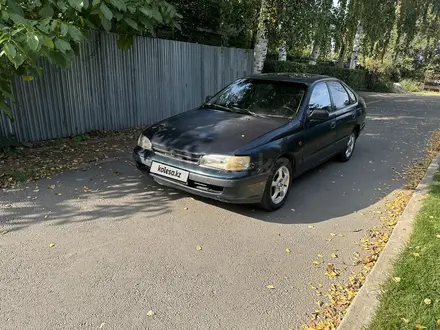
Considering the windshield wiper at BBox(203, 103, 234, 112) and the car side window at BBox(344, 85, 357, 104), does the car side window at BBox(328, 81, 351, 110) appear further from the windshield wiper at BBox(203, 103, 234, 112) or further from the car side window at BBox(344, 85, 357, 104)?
the windshield wiper at BBox(203, 103, 234, 112)

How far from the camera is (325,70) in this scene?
17.8m

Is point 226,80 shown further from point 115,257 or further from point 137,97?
point 115,257

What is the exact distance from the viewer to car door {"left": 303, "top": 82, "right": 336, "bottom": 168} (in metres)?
4.64

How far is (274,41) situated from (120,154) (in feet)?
21.5

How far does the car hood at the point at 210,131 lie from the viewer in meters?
3.80

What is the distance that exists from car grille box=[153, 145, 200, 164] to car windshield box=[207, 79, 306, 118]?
1.33 meters

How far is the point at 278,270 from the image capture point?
304 cm

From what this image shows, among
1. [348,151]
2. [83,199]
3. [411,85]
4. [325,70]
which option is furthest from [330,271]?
[411,85]

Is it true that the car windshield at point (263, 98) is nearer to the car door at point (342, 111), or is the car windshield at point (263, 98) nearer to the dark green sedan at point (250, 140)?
the dark green sedan at point (250, 140)

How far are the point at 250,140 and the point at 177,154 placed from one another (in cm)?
87

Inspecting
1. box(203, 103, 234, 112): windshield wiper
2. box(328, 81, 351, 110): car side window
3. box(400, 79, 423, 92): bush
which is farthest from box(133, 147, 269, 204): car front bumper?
box(400, 79, 423, 92): bush

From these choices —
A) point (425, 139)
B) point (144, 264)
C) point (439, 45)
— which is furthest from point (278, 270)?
point (439, 45)

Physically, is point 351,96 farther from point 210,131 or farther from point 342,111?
point 210,131

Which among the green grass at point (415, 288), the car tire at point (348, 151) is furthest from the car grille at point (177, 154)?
the car tire at point (348, 151)
